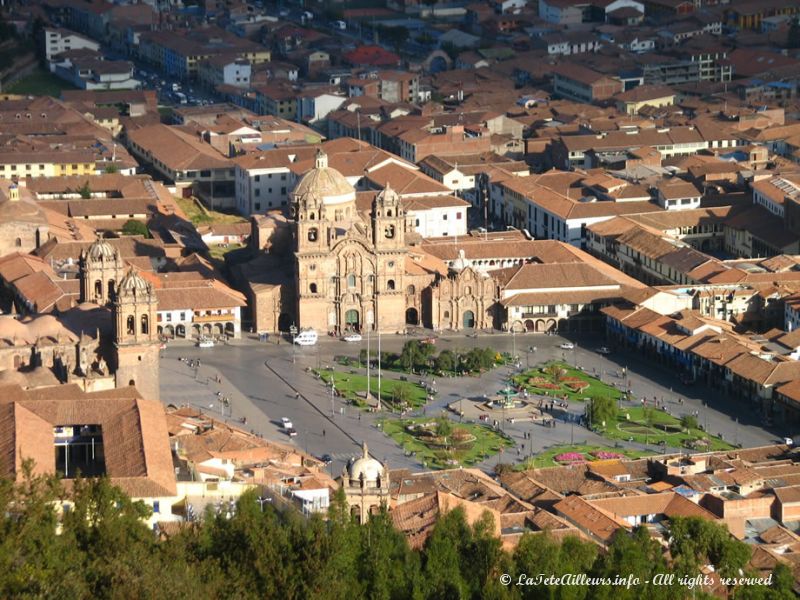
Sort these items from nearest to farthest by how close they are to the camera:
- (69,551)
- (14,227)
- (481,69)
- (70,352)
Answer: (69,551) → (70,352) → (14,227) → (481,69)

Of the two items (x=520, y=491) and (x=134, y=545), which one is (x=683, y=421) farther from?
(x=134, y=545)

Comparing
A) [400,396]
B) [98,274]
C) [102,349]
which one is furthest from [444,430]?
[98,274]

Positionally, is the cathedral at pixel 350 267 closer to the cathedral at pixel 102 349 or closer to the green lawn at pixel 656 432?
the green lawn at pixel 656 432

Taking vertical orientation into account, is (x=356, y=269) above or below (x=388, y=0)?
above

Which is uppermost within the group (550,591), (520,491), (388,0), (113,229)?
(550,591)

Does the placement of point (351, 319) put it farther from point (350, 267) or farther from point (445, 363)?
point (445, 363)

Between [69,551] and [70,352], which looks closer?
[69,551]

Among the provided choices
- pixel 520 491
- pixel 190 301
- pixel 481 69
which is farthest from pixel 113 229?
pixel 481 69
